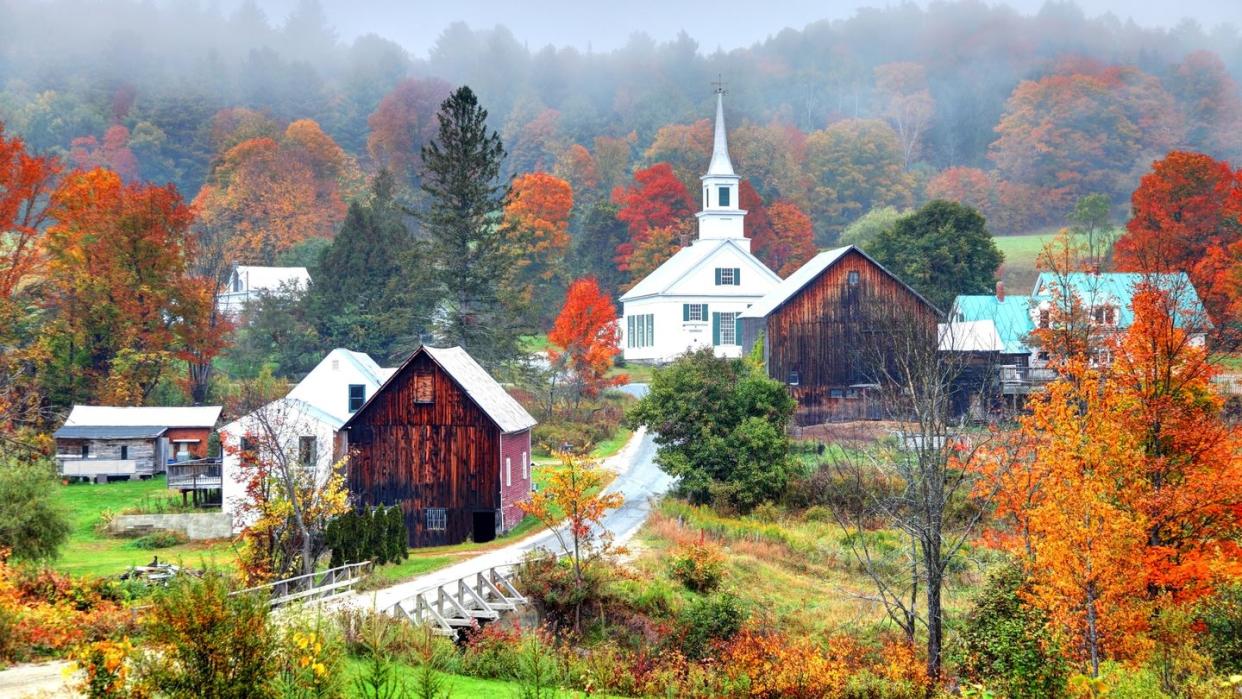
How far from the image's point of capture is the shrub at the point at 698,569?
97.2 feet

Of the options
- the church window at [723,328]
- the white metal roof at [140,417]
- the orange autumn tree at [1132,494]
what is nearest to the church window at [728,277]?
the church window at [723,328]

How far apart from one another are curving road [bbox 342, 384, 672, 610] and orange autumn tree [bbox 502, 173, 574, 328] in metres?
33.9

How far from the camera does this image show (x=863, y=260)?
5388cm

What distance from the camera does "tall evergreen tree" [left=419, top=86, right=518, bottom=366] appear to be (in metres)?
57.6

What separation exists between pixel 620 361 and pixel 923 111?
81.5 meters

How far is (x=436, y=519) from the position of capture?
127ft

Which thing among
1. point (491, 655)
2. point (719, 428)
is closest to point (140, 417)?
point (719, 428)

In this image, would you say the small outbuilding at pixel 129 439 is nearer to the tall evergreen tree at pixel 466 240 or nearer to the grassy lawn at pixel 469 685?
the tall evergreen tree at pixel 466 240

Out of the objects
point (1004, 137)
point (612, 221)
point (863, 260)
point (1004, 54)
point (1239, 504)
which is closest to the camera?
point (1239, 504)

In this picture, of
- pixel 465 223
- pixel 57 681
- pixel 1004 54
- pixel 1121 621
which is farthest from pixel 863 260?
pixel 1004 54

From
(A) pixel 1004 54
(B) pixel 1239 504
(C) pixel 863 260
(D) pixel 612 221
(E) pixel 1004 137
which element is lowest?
(B) pixel 1239 504

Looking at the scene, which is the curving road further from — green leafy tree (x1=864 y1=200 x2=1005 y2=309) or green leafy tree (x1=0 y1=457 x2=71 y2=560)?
green leafy tree (x1=864 y1=200 x2=1005 y2=309)

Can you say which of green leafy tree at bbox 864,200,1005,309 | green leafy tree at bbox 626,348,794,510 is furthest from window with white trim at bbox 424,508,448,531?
green leafy tree at bbox 864,200,1005,309

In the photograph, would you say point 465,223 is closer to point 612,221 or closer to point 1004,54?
point 612,221
